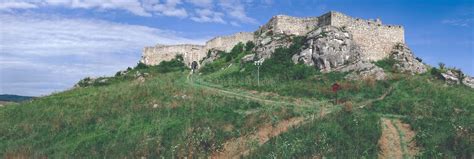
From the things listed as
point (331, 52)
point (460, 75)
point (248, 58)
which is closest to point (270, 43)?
point (248, 58)

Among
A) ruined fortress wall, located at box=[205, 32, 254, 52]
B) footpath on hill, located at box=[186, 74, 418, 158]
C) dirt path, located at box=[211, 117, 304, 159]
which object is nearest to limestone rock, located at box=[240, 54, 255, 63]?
ruined fortress wall, located at box=[205, 32, 254, 52]

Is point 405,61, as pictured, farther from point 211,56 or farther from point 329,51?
point 211,56

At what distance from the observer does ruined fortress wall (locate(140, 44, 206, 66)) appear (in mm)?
58094

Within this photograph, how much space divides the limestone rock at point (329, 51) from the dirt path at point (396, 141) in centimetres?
1485

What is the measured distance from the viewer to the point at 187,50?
192 ft

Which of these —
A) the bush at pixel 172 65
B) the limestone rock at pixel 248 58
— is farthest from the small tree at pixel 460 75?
the bush at pixel 172 65

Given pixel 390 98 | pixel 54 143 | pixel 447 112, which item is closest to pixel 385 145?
pixel 447 112

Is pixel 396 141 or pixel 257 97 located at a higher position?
pixel 257 97

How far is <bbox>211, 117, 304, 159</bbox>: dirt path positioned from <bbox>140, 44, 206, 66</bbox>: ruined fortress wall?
3450 centimetres

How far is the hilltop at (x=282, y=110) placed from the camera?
2120cm

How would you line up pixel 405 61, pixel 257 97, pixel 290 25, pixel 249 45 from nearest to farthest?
1. pixel 257 97
2. pixel 405 61
3. pixel 290 25
4. pixel 249 45

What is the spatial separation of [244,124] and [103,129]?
774cm

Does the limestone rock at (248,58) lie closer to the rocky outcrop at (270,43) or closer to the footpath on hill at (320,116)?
the rocky outcrop at (270,43)

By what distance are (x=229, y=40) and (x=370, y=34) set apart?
16.1 m
